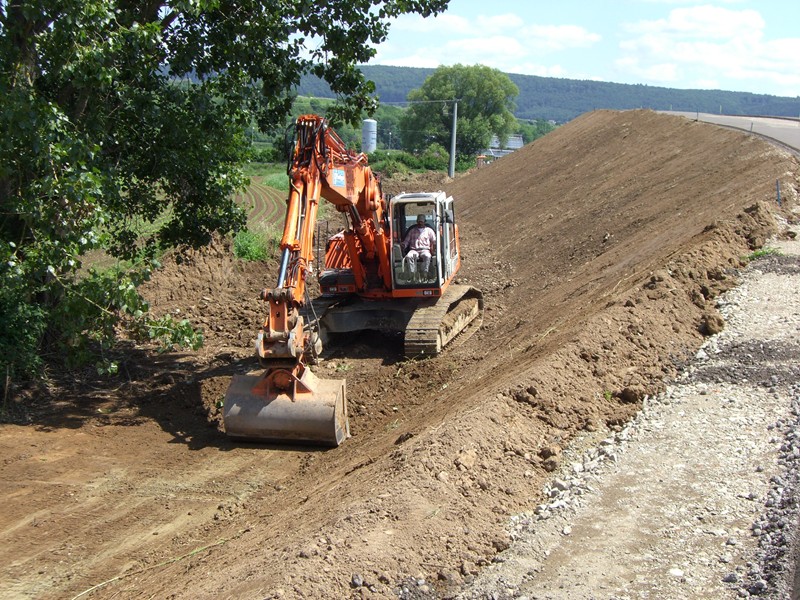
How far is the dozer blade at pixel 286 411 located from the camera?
11.1 m

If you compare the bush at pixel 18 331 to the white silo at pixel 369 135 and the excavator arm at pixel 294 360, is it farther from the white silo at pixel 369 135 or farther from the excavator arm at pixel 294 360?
the white silo at pixel 369 135

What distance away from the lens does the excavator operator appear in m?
15.8

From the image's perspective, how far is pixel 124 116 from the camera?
13711 mm

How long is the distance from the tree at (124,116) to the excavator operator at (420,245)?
2.38 metres

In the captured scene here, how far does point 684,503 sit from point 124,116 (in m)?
10.1

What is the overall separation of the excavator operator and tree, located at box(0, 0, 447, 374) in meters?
2.38

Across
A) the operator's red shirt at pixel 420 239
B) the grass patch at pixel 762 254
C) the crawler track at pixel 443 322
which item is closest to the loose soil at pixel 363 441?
the grass patch at pixel 762 254

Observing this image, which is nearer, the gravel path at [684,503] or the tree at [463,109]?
the gravel path at [684,503]

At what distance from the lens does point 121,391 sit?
46.0 feet

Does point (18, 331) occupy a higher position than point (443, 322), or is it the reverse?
point (18, 331)

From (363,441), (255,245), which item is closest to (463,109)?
(255,245)

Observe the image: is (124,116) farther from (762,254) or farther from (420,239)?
(762,254)

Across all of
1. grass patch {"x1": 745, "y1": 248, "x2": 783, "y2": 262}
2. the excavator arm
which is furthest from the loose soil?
the excavator arm

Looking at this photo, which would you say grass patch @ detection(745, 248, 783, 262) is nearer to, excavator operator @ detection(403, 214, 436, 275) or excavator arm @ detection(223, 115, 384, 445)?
excavator operator @ detection(403, 214, 436, 275)
